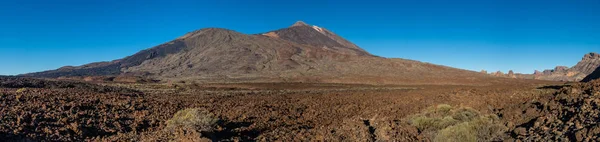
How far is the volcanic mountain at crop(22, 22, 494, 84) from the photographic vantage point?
235 feet

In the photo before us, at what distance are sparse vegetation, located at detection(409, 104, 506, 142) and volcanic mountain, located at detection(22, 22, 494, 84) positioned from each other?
1920 inches

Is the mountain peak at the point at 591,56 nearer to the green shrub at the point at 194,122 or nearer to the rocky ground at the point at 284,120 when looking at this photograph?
the rocky ground at the point at 284,120

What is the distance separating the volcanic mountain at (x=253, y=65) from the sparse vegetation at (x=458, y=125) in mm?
48756

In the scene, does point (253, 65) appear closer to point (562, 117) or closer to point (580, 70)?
point (562, 117)

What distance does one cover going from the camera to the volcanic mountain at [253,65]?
235ft

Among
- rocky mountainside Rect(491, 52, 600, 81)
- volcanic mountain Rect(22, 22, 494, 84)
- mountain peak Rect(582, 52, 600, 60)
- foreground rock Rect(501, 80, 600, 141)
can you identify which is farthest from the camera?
mountain peak Rect(582, 52, 600, 60)

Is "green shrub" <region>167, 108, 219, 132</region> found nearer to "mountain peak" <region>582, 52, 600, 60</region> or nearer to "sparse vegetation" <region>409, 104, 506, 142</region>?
"sparse vegetation" <region>409, 104, 506, 142</region>

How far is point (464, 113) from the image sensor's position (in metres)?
12.3

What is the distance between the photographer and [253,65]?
92.1 meters

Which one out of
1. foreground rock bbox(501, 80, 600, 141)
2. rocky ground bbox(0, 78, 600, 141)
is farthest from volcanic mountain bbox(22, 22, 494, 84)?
foreground rock bbox(501, 80, 600, 141)

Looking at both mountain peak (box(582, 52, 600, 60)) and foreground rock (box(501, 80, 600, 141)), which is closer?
foreground rock (box(501, 80, 600, 141))

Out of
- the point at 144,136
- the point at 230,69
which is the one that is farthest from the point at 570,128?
the point at 230,69

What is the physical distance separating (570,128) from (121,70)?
105234mm

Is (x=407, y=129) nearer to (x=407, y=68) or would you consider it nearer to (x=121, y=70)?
(x=407, y=68)
